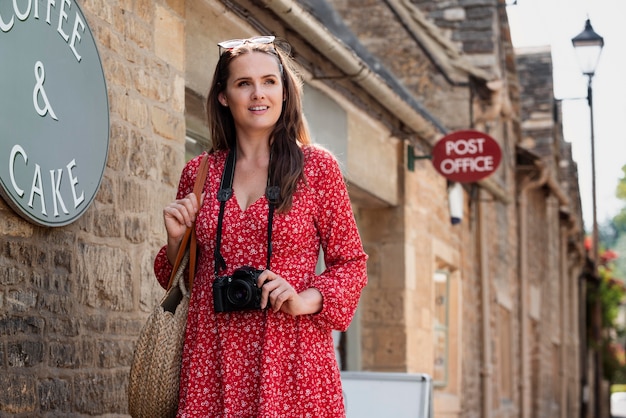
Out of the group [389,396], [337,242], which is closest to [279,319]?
[337,242]

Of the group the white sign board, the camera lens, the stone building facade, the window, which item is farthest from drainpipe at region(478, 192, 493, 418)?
the camera lens

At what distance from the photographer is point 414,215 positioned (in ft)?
34.0

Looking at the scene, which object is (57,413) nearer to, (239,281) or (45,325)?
(45,325)

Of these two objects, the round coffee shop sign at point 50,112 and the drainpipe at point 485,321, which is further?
the drainpipe at point 485,321

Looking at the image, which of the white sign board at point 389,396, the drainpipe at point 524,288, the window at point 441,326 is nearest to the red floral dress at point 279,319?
the white sign board at point 389,396

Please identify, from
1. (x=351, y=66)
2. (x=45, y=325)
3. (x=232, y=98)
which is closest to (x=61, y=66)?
(x=45, y=325)

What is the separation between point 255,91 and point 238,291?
587 millimetres

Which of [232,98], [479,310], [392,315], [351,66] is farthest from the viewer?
[479,310]

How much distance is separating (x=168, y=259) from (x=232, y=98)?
1.64 ft

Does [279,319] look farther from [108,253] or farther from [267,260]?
A: [108,253]

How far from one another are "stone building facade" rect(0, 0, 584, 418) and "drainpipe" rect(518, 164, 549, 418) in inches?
1.8

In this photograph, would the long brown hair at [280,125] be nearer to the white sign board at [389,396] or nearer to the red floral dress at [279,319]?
the red floral dress at [279,319]

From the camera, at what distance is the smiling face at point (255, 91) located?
3.23 meters

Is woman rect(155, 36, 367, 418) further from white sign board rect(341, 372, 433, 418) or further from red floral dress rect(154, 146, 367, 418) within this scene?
white sign board rect(341, 372, 433, 418)
